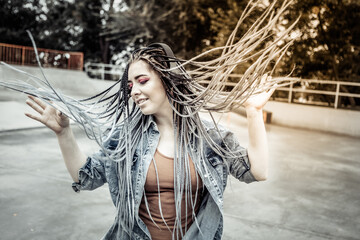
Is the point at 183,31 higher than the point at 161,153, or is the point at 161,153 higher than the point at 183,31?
the point at 183,31

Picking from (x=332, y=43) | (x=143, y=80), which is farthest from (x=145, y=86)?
(x=332, y=43)

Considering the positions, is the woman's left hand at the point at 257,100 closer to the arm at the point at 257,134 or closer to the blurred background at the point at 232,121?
the arm at the point at 257,134

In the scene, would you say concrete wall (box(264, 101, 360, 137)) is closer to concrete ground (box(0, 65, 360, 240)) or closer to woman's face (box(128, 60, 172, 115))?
concrete ground (box(0, 65, 360, 240))

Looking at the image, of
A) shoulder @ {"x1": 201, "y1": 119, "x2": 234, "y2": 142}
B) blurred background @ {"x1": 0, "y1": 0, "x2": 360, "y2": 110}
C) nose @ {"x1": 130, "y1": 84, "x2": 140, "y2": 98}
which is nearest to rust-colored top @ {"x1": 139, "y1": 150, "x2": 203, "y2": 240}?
shoulder @ {"x1": 201, "y1": 119, "x2": 234, "y2": 142}

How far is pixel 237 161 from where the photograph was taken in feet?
5.64

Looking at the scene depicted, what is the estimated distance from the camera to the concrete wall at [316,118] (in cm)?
1169

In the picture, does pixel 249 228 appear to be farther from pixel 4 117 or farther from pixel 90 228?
pixel 4 117

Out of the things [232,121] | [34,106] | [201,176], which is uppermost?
[34,106]

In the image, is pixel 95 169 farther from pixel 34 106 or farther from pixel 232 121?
pixel 232 121

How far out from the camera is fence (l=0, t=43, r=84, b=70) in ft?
59.9

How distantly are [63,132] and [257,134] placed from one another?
0.84 metres

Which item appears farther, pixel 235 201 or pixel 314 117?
pixel 314 117

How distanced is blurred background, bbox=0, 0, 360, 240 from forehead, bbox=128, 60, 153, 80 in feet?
1.39

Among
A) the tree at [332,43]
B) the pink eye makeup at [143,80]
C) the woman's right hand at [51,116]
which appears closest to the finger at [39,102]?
the woman's right hand at [51,116]
